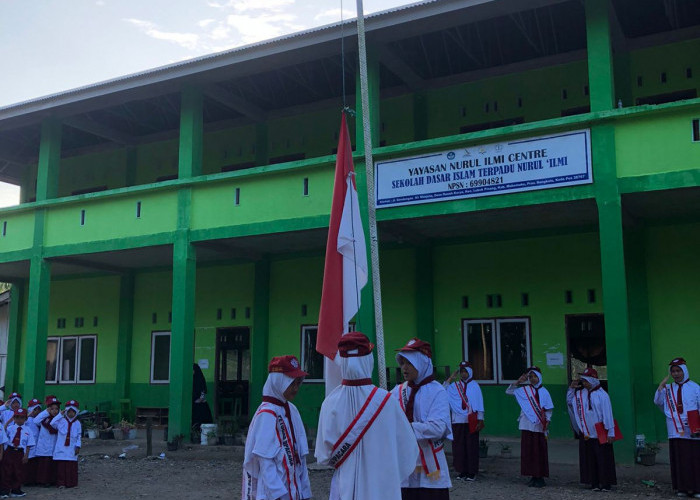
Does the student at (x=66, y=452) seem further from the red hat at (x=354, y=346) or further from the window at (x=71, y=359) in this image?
the window at (x=71, y=359)

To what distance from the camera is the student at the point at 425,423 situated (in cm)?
594

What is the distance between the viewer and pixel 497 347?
1580 centimetres

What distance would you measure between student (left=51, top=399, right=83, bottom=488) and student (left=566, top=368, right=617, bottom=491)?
7.86 meters

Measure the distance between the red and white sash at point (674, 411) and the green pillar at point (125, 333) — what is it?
14.7 m

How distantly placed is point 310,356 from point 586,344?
6.52 m

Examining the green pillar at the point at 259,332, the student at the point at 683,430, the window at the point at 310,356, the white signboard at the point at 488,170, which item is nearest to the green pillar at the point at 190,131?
the green pillar at the point at 259,332

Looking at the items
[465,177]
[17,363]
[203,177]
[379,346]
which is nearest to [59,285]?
[17,363]

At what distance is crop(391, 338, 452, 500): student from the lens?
19.5ft

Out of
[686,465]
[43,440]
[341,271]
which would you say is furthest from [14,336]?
[686,465]

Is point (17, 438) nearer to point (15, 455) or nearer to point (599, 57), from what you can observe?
point (15, 455)

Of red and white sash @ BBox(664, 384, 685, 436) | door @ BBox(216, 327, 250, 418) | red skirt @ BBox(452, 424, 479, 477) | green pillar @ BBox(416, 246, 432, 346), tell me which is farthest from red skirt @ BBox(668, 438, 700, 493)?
door @ BBox(216, 327, 250, 418)

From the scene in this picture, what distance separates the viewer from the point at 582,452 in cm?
1060

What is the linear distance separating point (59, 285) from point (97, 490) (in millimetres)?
12216

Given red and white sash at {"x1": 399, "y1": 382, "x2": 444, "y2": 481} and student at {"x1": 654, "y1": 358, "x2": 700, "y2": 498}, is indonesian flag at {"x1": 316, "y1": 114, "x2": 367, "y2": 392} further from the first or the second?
student at {"x1": 654, "y1": 358, "x2": 700, "y2": 498}
